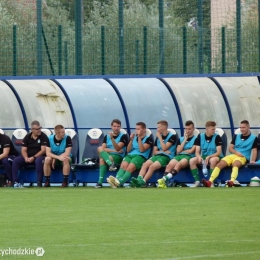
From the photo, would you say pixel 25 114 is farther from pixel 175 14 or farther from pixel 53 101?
pixel 175 14

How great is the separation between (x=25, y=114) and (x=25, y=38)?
223cm

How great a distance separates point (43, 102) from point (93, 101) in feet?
3.76

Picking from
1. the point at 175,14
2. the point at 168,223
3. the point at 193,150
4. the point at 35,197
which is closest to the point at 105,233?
the point at 168,223

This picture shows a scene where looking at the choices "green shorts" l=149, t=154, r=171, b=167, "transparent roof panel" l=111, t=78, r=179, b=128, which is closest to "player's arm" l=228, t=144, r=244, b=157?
"green shorts" l=149, t=154, r=171, b=167

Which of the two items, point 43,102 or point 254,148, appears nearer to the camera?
point 254,148

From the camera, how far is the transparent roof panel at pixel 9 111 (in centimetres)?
2270

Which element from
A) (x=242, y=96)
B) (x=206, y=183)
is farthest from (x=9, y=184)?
(x=242, y=96)

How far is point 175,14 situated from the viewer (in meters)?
25.3

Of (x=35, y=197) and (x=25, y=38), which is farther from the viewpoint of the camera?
(x=25, y=38)

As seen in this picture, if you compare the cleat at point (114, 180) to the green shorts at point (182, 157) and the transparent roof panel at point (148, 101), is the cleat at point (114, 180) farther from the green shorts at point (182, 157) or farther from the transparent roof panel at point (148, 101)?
the transparent roof panel at point (148, 101)

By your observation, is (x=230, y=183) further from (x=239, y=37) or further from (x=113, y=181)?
(x=239, y=37)

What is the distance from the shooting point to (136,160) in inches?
802

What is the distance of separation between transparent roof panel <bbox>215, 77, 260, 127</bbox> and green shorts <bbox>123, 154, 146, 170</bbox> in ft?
9.15

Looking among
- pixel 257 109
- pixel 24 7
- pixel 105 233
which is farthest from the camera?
pixel 24 7
